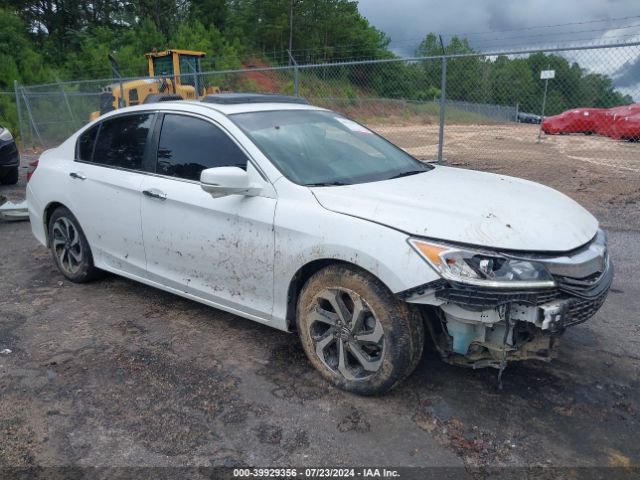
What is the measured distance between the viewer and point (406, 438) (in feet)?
9.39

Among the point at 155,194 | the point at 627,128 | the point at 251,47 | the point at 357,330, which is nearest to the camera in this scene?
the point at 357,330

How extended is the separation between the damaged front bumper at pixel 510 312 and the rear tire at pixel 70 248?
Answer: 323cm

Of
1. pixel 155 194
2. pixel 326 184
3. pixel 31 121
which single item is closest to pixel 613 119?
pixel 31 121

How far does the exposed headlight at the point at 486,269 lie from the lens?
8.85ft

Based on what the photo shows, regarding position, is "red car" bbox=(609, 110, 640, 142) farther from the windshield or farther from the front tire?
the front tire

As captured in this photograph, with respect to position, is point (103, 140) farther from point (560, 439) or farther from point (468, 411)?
point (560, 439)

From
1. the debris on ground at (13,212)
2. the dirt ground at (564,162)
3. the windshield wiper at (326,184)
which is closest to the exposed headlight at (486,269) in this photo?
the windshield wiper at (326,184)

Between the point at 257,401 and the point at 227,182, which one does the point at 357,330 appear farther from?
the point at 227,182

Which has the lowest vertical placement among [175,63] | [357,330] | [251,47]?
[357,330]

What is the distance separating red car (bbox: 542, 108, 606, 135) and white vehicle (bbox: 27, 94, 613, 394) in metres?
24.1

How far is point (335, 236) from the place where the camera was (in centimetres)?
310

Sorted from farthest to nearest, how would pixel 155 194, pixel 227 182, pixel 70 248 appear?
1. pixel 70 248
2. pixel 155 194
3. pixel 227 182

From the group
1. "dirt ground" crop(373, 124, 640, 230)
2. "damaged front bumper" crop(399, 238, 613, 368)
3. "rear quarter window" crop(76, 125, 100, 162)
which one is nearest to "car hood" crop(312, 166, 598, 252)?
"damaged front bumper" crop(399, 238, 613, 368)

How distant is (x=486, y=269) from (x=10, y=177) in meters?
10.2
